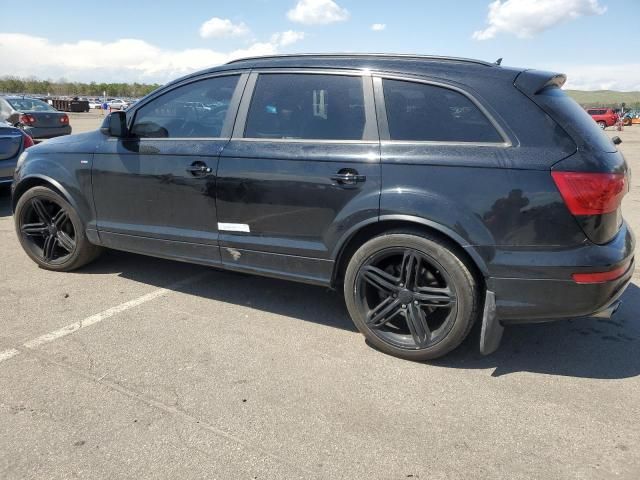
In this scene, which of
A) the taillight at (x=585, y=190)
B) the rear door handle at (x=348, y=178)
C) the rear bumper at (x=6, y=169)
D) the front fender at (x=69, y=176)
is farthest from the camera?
the rear bumper at (x=6, y=169)

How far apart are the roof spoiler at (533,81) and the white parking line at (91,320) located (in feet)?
10.2

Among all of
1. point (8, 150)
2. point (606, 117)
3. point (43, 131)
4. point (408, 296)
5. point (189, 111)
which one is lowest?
point (606, 117)

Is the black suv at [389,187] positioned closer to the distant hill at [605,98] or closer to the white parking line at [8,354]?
the white parking line at [8,354]

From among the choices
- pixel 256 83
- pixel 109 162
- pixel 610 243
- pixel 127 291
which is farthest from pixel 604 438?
pixel 109 162

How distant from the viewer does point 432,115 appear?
3.00 meters

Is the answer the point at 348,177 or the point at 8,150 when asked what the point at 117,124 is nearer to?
the point at 348,177

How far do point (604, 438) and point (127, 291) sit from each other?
3562 mm

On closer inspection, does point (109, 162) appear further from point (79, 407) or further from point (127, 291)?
point (79, 407)

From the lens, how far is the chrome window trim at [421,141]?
9.20ft

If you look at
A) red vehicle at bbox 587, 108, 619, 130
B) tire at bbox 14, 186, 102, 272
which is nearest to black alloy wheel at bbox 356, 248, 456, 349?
tire at bbox 14, 186, 102, 272

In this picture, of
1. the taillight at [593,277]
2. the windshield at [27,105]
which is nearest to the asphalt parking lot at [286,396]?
the taillight at [593,277]

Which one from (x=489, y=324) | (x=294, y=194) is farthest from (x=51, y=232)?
(x=489, y=324)

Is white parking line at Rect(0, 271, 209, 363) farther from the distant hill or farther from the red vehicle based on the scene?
the distant hill

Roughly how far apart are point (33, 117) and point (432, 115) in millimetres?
14114
